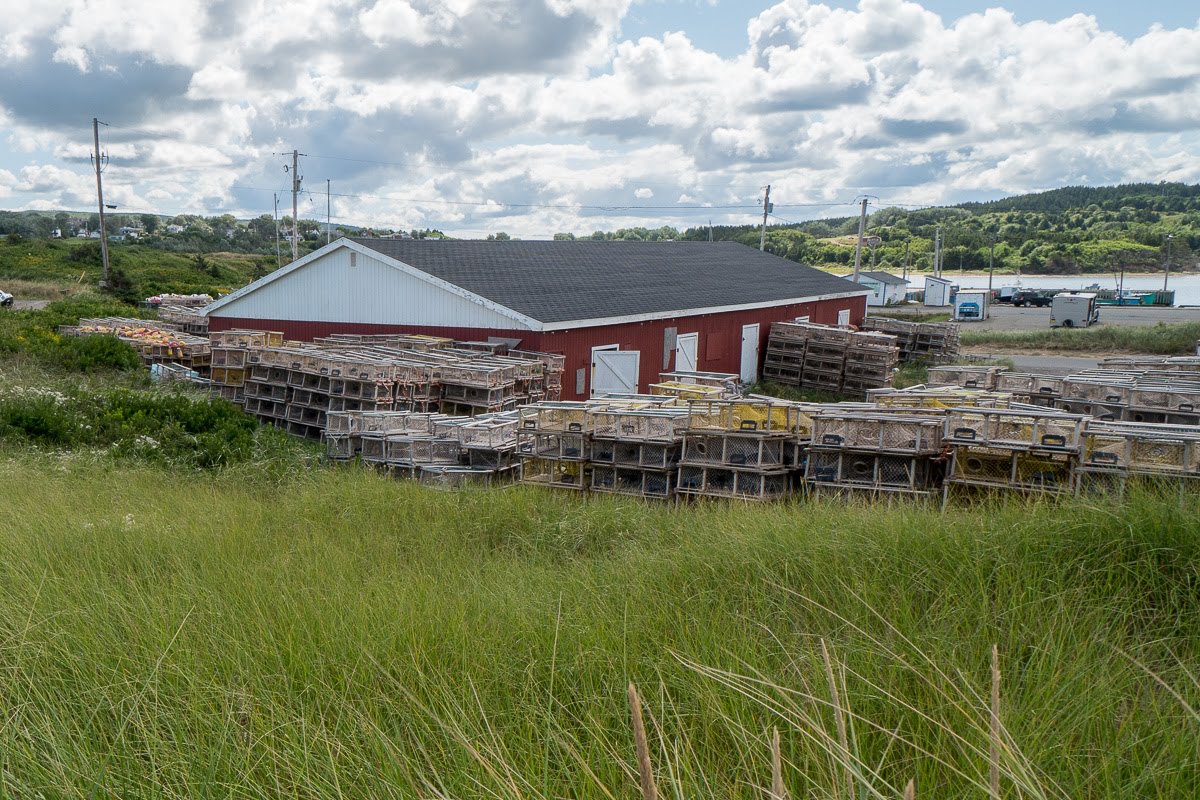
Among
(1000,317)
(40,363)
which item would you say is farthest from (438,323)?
(1000,317)

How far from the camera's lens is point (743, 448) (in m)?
11.2

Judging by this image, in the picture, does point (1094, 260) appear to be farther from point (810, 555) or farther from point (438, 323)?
point (810, 555)

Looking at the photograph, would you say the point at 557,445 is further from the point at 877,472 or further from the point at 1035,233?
the point at 1035,233

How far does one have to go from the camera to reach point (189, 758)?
10.4 ft

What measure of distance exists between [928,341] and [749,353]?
7751 millimetres

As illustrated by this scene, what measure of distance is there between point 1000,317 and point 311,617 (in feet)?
222

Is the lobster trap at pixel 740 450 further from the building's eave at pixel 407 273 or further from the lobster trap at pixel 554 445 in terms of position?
the building's eave at pixel 407 273

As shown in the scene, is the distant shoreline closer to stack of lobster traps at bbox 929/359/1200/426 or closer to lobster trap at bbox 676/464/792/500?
stack of lobster traps at bbox 929/359/1200/426

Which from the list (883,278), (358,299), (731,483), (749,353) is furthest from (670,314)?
(883,278)

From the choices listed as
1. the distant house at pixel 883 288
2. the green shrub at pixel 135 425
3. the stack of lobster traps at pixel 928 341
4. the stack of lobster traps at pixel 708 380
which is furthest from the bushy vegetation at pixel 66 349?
the distant house at pixel 883 288

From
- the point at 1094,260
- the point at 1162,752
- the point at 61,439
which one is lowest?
the point at 61,439

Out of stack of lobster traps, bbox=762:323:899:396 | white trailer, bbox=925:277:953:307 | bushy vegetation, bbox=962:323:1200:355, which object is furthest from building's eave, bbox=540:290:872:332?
white trailer, bbox=925:277:953:307

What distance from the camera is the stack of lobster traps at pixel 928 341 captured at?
108 feet

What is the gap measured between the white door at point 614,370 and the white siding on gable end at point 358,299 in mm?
2557
